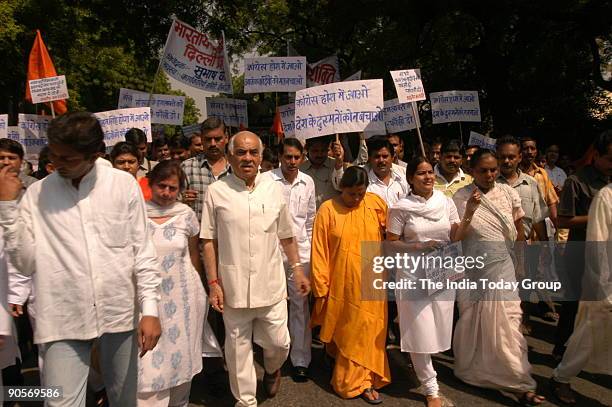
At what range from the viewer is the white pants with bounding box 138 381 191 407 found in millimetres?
3070

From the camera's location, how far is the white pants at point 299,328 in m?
4.11

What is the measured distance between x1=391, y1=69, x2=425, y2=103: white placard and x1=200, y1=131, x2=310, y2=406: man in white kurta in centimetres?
301

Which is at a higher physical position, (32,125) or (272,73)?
(272,73)

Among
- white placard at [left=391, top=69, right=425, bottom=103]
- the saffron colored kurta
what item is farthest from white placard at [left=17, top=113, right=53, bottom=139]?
the saffron colored kurta

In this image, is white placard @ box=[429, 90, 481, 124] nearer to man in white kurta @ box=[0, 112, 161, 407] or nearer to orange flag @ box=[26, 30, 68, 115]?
orange flag @ box=[26, 30, 68, 115]

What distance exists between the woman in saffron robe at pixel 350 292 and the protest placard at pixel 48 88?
4.95 metres

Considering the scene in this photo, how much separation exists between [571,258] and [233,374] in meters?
2.69

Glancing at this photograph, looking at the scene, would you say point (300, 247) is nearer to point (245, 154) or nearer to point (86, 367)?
point (245, 154)

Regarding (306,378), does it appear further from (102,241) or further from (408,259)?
(102,241)

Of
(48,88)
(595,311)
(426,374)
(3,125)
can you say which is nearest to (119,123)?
(3,125)

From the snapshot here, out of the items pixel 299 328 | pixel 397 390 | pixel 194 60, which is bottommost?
pixel 397 390

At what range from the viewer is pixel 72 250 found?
219 centimetres

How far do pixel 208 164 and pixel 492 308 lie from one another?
95.7 inches

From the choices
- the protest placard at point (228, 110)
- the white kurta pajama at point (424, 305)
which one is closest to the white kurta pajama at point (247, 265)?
the white kurta pajama at point (424, 305)
